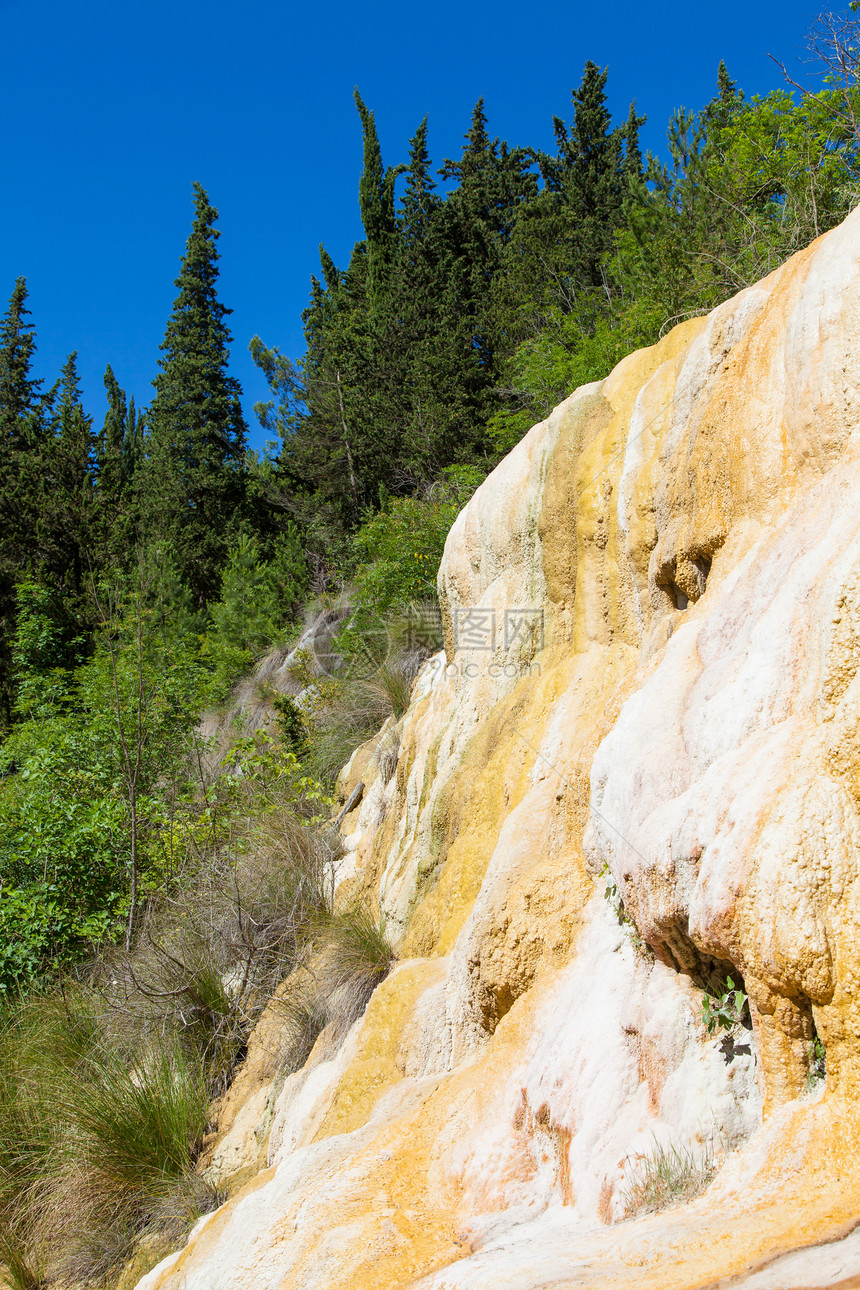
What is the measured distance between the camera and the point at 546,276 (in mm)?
20719

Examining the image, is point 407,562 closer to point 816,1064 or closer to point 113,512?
point 816,1064

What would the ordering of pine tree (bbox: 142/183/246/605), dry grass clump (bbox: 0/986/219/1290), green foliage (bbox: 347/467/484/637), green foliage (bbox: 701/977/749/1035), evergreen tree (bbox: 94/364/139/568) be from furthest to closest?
pine tree (bbox: 142/183/246/605), evergreen tree (bbox: 94/364/139/568), green foliage (bbox: 347/467/484/637), dry grass clump (bbox: 0/986/219/1290), green foliage (bbox: 701/977/749/1035)

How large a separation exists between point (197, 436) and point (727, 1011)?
2828 cm

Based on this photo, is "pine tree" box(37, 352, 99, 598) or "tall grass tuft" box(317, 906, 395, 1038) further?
"pine tree" box(37, 352, 99, 598)

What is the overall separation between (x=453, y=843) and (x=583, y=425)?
2.76 metres

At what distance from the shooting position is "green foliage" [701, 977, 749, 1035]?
9.07ft

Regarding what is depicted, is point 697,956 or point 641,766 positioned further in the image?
point 641,766

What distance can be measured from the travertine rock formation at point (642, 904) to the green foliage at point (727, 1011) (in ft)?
0.12

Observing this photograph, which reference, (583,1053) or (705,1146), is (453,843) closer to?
(583,1053)

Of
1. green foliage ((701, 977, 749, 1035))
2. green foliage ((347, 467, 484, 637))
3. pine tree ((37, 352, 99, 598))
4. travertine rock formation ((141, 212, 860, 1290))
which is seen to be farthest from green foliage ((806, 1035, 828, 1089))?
pine tree ((37, 352, 99, 598))

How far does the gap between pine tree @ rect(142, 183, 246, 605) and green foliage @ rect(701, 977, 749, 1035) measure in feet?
81.2

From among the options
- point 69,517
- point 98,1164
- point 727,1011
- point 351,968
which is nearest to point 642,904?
point 727,1011

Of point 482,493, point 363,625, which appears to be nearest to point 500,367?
point 363,625

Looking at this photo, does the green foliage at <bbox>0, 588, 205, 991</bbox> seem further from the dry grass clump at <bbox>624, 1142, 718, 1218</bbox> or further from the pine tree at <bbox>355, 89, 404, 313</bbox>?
the pine tree at <bbox>355, 89, 404, 313</bbox>
